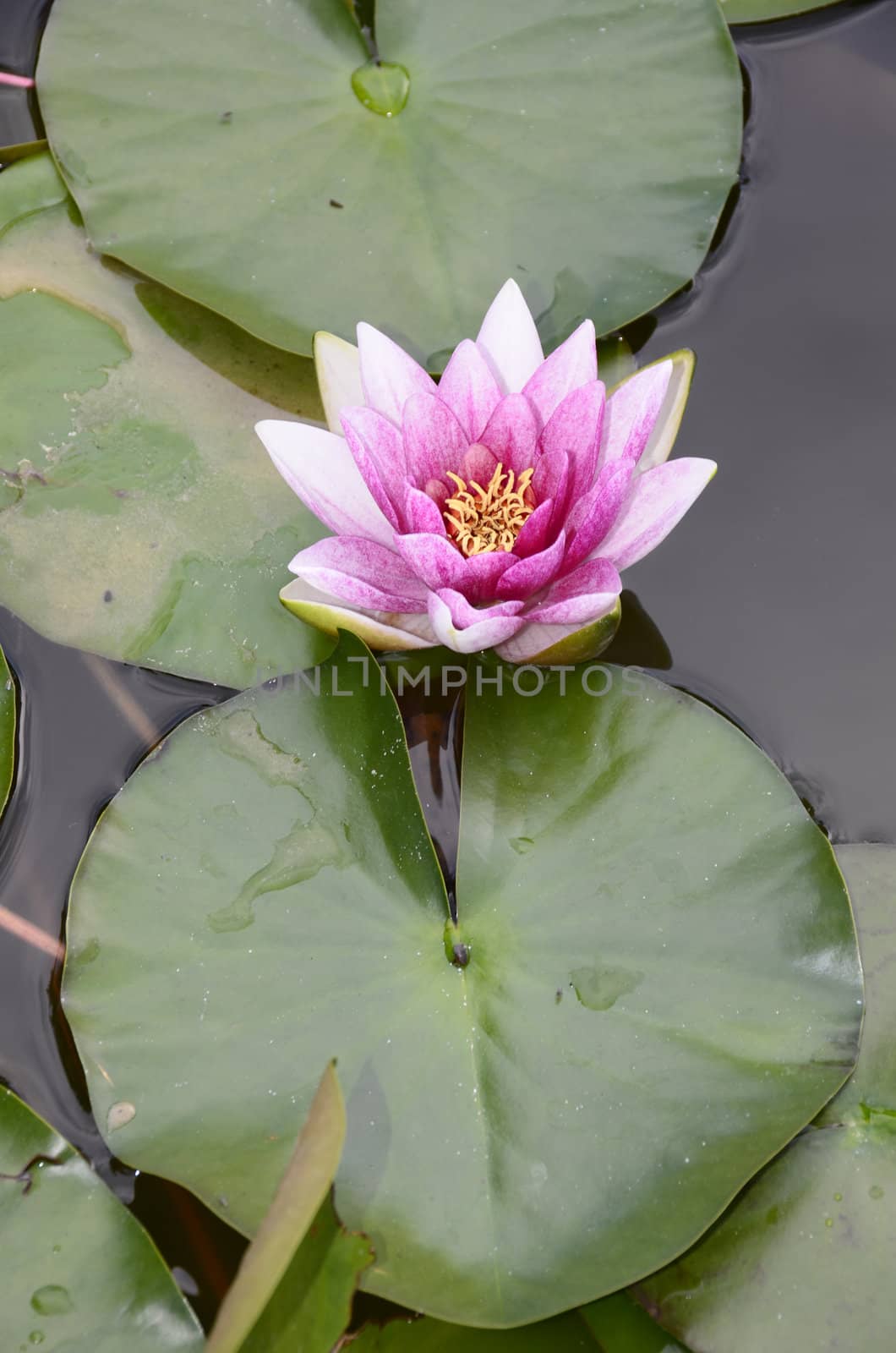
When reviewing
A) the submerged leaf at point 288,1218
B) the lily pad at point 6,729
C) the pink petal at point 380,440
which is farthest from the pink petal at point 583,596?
the lily pad at point 6,729

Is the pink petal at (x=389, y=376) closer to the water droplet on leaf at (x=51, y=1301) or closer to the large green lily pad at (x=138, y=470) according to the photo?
the large green lily pad at (x=138, y=470)

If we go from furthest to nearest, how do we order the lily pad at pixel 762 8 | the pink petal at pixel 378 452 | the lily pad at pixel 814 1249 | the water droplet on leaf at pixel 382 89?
the lily pad at pixel 762 8 → the water droplet on leaf at pixel 382 89 → the pink petal at pixel 378 452 → the lily pad at pixel 814 1249

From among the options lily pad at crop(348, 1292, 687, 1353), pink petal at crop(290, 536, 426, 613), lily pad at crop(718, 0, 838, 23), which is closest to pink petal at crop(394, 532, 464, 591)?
pink petal at crop(290, 536, 426, 613)

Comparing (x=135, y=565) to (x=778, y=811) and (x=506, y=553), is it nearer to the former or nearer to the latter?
(x=506, y=553)

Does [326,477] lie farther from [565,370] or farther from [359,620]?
[565,370]

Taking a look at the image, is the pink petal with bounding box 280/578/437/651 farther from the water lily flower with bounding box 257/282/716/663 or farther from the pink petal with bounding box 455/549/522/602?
the pink petal with bounding box 455/549/522/602

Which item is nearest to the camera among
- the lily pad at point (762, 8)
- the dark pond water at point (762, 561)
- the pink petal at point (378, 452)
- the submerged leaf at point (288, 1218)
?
the submerged leaf at point (288, 1218)

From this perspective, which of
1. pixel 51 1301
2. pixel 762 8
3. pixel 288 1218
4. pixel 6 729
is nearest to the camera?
pixel 288 1218

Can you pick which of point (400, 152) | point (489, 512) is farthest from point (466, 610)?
point (400, 152)
